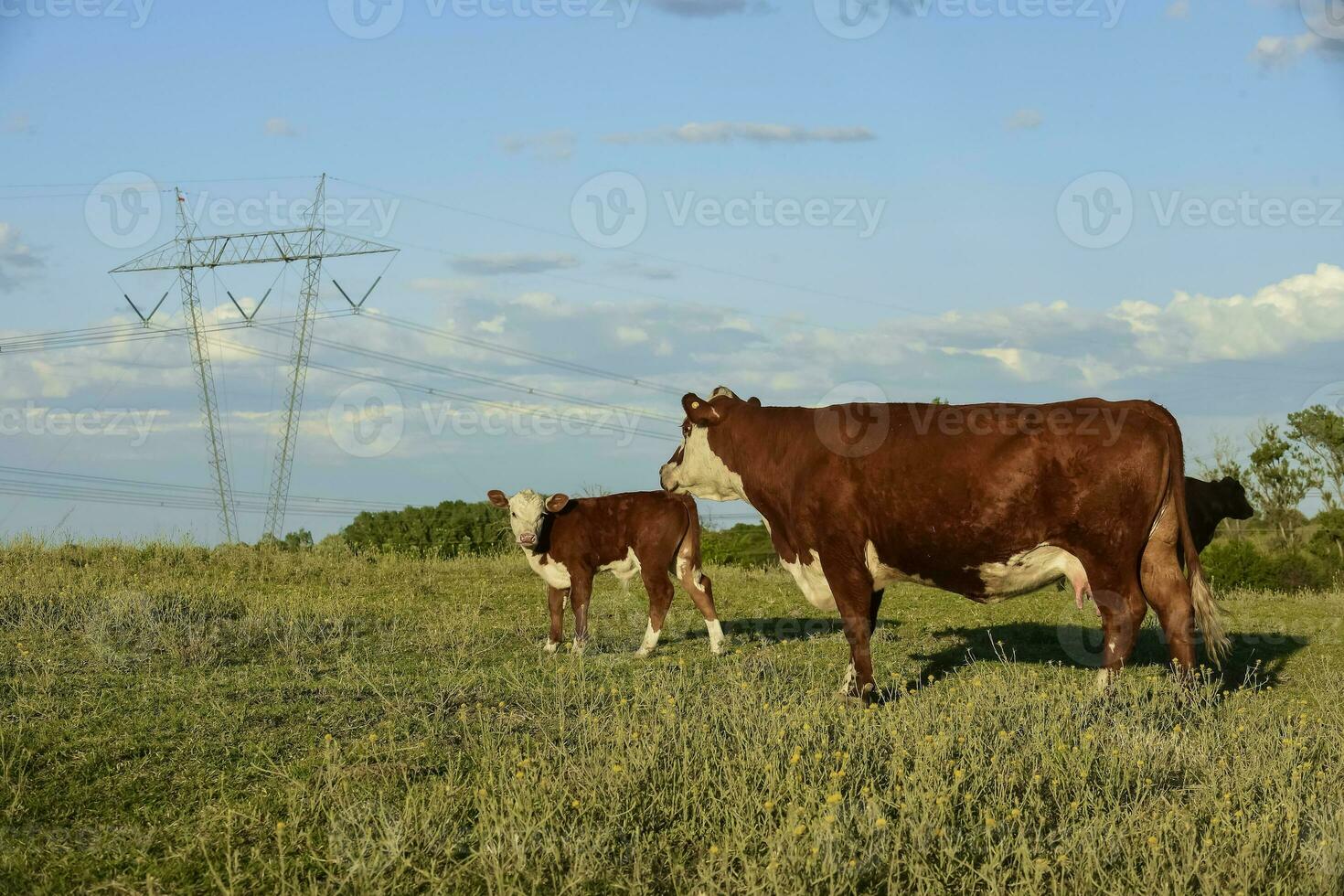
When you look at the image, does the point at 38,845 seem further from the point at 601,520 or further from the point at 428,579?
the point at 428,579

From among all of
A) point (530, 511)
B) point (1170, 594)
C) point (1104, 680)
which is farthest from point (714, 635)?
point (1170, 594)

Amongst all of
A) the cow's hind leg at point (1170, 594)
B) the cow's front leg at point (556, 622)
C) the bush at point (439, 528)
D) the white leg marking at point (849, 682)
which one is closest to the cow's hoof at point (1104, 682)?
the cow's hind leg at point (1170, 594)

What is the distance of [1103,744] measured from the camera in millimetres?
7727

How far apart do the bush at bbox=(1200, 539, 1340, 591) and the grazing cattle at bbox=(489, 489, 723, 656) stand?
1637cm

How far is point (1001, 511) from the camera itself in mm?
9578

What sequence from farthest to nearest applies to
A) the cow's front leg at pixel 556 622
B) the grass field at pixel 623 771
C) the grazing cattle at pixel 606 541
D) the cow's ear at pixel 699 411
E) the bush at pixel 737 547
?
the bush at pixel 737 547
the grazing cattle at pixel 606 541
the cow's front leg at pixel 556 622
the cow's ear at pixel 699 411
the grass field at pixel 623 771

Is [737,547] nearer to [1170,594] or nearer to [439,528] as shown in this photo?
[439,528]

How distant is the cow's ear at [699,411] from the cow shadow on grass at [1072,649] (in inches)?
116

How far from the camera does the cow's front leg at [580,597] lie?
12359mm

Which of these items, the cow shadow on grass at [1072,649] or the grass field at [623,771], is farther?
the cow shadow on grass at [1072,649]

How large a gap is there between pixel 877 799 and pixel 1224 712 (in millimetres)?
4562

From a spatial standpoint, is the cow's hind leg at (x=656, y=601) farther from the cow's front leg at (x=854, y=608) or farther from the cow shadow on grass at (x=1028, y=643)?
the cow's front leg at (x=854, y=608)

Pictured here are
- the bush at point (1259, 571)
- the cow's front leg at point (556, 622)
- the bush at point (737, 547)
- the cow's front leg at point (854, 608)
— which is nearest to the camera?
the cow's front leg at point (854, 608)

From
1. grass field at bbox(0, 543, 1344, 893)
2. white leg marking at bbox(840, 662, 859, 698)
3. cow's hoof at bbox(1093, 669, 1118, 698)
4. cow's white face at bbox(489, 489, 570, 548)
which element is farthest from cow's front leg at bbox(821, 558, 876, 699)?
cow's white face at bbox(489, 489, 570, 548)
